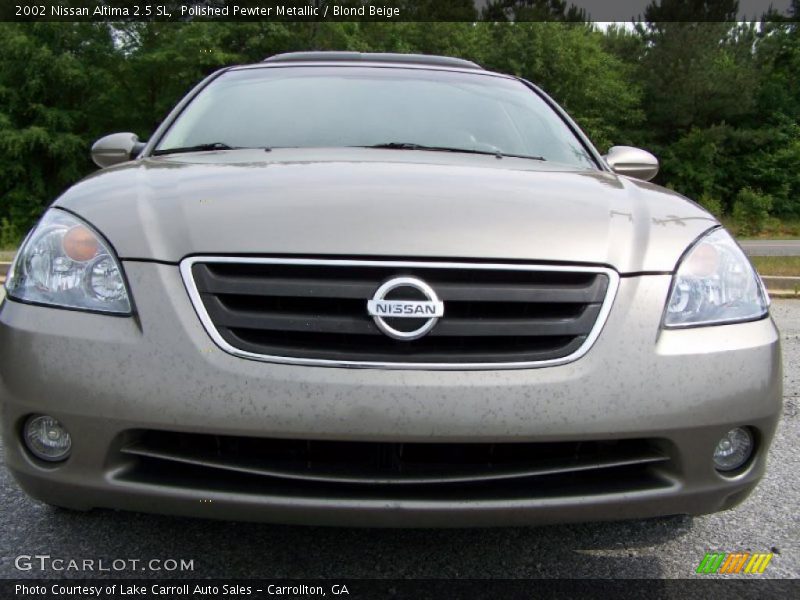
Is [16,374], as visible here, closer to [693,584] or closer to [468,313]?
[468,313]

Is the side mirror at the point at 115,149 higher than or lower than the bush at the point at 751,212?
higher

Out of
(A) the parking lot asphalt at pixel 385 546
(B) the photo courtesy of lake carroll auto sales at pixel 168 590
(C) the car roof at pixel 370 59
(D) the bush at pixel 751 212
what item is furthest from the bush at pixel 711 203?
(B) the photo courtesy of lake carroll auto sales at pixel 168 590

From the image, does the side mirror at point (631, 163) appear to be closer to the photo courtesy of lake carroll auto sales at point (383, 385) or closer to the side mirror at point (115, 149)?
the photo courtesy of lake carroll auto sales at point (383, 385)

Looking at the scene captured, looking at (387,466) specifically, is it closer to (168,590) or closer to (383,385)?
(383,385)

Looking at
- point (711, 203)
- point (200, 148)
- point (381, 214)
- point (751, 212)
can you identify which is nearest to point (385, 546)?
point (381, 214)

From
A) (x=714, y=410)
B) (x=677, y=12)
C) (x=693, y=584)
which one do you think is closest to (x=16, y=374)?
(x=714, y=410)

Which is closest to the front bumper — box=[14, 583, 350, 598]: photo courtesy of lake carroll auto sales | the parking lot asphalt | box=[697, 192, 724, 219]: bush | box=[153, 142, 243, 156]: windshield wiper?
box=[14, 583, 350, 598]: photo courtesy of lake carroll auto sales

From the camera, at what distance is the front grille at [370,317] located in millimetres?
1521

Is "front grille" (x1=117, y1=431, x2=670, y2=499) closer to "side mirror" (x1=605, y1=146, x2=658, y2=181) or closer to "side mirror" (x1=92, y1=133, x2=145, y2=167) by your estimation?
"side mirror" (x1=605, y1=146, x2=658, y2=181)

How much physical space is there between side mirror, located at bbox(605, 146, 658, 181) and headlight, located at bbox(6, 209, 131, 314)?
177cm

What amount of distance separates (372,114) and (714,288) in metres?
1.41

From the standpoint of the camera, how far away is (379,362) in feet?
4.90

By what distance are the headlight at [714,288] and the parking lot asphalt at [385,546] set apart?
2.32ft

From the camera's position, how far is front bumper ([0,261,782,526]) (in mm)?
1454
